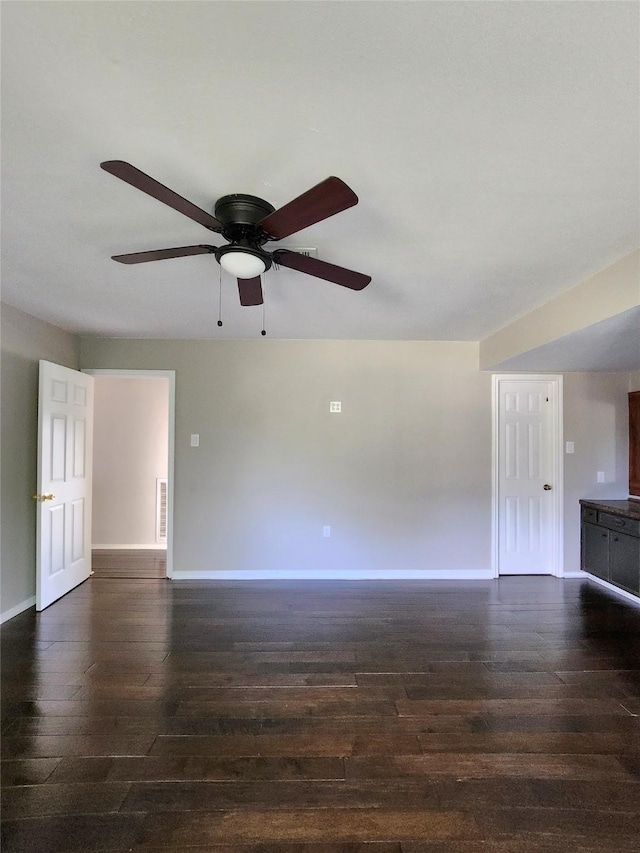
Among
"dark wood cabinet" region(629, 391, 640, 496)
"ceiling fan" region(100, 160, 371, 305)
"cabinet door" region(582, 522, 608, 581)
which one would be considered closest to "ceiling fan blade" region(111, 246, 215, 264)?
"ceiling fan" region(100, 160, 371, 305)

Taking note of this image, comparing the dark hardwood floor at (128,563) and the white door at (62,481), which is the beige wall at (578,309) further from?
the dark hardwood floor at (128,563)

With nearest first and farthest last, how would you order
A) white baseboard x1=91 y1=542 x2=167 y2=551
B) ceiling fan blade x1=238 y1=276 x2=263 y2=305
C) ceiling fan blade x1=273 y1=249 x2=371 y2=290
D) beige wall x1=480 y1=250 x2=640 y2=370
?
ceiling fan blade x1=273 y1=249 x2=371 y2=290, ceiling fan blade x1=238 y1=276 x2=263 y2=305, beige wall x1=480 y1=250 x2=640 y2=370, white baseboard x1=91 y1=542 x2=167 y2=551

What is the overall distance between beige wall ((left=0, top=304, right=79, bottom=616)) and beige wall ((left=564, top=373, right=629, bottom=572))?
494 cm

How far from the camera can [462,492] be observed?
13.4ft

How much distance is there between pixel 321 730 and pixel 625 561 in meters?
3.02

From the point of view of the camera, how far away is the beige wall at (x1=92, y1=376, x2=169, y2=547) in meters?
5.27

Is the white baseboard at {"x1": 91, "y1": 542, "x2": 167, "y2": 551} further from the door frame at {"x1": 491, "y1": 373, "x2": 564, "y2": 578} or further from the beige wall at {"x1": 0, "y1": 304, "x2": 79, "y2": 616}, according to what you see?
the door frame at {"x1": 491, "y1": 373, "x2": 564, "y2": 578}

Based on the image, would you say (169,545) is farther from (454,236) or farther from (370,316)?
(454,236)

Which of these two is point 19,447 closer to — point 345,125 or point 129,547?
point 129,547

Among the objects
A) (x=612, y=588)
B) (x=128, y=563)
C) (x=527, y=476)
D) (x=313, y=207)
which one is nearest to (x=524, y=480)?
(x=527, y=476)

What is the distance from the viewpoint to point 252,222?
1.60m

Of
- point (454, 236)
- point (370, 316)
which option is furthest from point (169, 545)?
point (454, 236)

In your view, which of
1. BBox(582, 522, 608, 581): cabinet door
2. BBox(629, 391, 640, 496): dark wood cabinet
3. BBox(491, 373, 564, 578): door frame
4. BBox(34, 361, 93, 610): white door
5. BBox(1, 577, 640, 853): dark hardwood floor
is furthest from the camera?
BBox(491, 373, 564, 578): door frame

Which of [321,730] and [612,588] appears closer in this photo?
[321,730]
